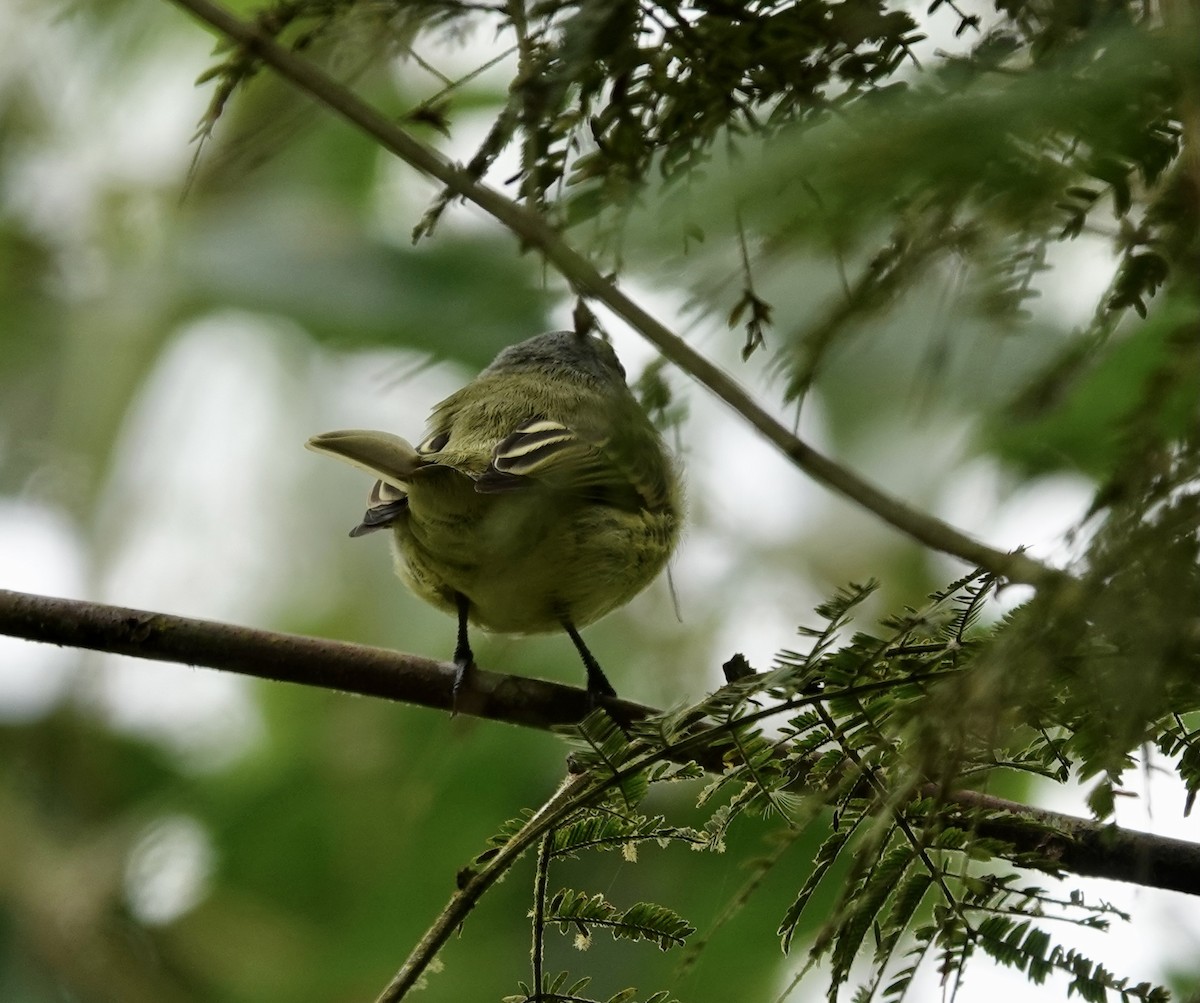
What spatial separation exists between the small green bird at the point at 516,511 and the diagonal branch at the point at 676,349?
1.40 m

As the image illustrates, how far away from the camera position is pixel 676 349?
1304 mm

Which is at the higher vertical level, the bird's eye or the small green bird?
the bird's eye

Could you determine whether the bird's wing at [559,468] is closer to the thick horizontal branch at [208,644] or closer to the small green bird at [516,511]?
the small green bird at [516,511]

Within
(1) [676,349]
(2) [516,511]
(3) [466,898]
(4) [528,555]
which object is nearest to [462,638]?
(4) [528,555]

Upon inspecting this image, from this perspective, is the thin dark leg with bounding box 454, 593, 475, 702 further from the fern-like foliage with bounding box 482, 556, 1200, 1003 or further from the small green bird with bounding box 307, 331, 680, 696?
the fern-like foliage with bounding box 482, 556, 1200, 1003

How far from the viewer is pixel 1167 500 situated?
1095mm

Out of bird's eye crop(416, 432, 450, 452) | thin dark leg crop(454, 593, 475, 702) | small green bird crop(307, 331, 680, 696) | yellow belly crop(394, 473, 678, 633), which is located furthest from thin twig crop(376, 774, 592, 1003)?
bird's eye crop(416, 432, 450, 452)

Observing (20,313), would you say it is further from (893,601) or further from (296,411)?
(893,601)

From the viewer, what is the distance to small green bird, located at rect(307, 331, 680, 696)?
9.85 feet

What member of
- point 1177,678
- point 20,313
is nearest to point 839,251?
point 1177,678

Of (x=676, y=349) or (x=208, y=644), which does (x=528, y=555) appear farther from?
(x=676, y=349)

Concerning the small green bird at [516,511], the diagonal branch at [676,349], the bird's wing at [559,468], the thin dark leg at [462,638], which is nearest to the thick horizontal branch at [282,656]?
the thin dark leg at [462,638]

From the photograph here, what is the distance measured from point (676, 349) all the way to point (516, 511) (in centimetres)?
164

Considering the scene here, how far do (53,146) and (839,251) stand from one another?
6.13 m
